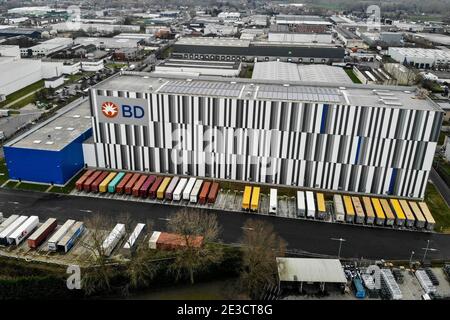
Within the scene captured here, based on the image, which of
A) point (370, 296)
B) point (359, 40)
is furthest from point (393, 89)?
point (359, 40)

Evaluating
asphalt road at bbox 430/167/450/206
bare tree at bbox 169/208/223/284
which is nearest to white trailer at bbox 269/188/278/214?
bare tree at bbox 169/208/223/284

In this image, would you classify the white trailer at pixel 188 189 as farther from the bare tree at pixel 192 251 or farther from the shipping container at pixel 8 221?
the shipping container at pixel 8 221

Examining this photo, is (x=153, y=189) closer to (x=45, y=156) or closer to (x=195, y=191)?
(x=195, y=191)

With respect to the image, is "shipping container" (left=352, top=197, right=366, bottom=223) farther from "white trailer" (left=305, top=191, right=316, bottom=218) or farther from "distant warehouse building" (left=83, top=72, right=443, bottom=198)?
"white trailer" (left=305, top=191, right=316, bottom=218)

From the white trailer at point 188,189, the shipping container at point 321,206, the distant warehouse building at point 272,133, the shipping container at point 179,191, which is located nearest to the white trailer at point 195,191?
the white trailer at point 188,189

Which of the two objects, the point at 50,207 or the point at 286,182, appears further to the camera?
the point at 286,182

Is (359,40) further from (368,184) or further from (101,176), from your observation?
(101,176)
